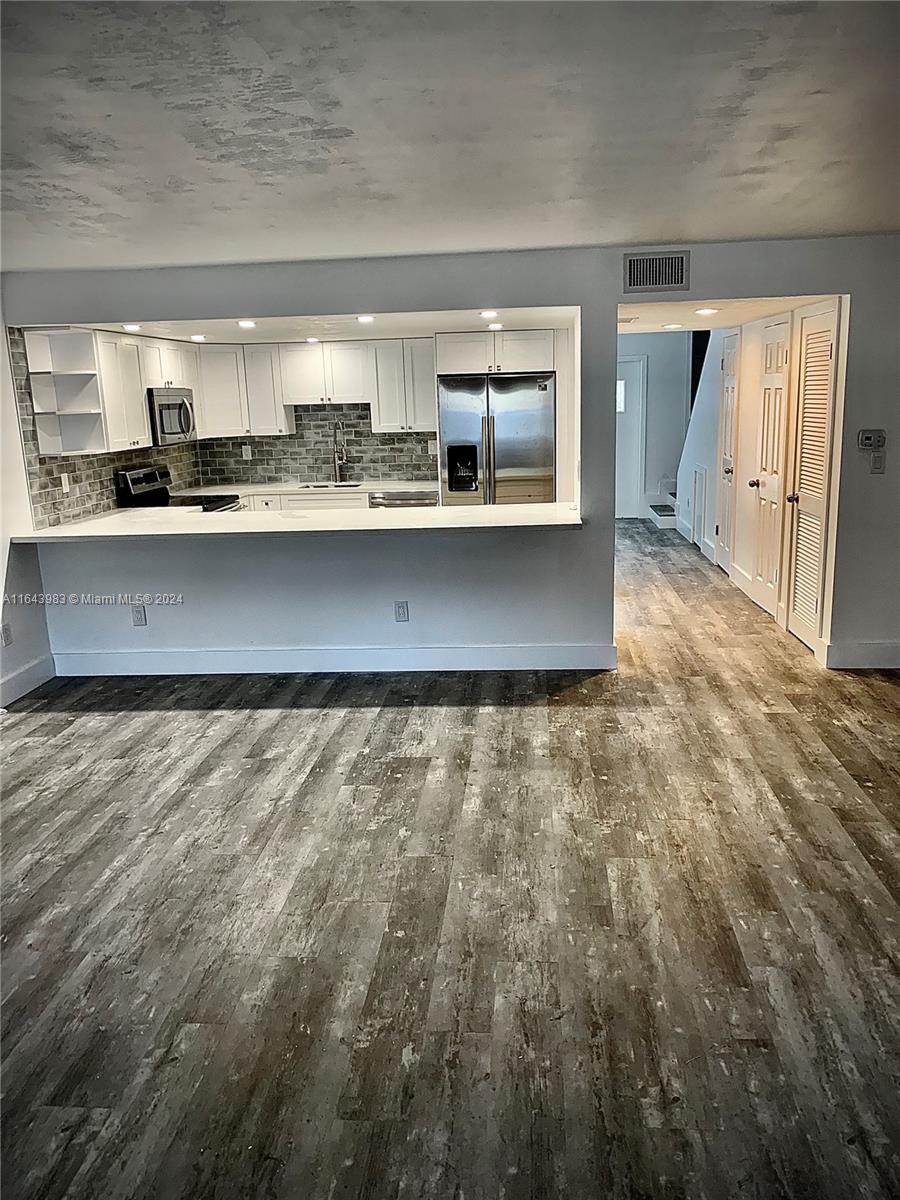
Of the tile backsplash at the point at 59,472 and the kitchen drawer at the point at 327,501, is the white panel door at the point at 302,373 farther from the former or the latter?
the tile backsplash at the point at 59,472

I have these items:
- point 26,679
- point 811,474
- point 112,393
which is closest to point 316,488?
point 112,393

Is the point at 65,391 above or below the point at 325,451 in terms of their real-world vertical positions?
above

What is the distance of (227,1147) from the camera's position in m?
1.84

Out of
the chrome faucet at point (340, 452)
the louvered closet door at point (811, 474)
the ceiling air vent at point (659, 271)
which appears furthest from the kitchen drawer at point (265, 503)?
the louvered closet door at point (811, 474)

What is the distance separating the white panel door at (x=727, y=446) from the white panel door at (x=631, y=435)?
2872mm

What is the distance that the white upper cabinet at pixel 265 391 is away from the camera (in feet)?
22.0

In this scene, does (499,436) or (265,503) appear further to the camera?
(265,503)

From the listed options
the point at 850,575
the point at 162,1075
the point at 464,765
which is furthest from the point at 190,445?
the point at 162,1075

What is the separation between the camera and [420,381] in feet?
21.7

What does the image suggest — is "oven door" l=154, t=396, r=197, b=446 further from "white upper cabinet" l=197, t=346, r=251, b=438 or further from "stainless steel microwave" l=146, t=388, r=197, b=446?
"white upper cabinet" l=197, t=346, r=251, b=438

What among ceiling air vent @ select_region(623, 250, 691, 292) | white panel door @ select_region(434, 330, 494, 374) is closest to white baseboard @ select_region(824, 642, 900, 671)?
ceiling air vent @ select_region(623, 250, 691, 292)

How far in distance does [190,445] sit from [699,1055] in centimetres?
630

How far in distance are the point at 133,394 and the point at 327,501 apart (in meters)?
1.76

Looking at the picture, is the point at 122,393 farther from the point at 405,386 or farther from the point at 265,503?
the point at 405,386
